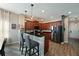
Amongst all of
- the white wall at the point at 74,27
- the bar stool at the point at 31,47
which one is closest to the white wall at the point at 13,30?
the bar stool at the point at 31,47

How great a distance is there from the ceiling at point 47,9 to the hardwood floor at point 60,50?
1.85 feet

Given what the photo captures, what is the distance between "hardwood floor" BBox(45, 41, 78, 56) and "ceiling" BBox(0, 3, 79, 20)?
0.56 m

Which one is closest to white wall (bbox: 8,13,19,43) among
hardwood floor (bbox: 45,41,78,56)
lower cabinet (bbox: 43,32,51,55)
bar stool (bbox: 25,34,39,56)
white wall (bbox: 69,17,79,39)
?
bar stool (bbox: 25,34,39,56)

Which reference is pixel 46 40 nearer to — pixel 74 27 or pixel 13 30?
pixel 74 27

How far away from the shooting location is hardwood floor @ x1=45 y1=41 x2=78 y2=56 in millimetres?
2047

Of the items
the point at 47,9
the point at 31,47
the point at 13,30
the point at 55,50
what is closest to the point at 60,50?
the point at 55,50

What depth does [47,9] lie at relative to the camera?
205 cm

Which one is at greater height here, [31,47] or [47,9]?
[47,9]

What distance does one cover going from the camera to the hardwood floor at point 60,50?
6.72 ft

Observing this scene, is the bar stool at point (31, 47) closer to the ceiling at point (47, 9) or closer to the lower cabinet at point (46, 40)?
the lower cabinet at point (46, 40)

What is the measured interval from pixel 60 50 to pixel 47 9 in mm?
865

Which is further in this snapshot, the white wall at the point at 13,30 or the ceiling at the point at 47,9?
the white wall at the point at 13,30

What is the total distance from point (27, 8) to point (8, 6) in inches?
14.7

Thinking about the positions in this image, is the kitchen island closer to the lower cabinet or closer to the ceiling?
the lower cabinet
